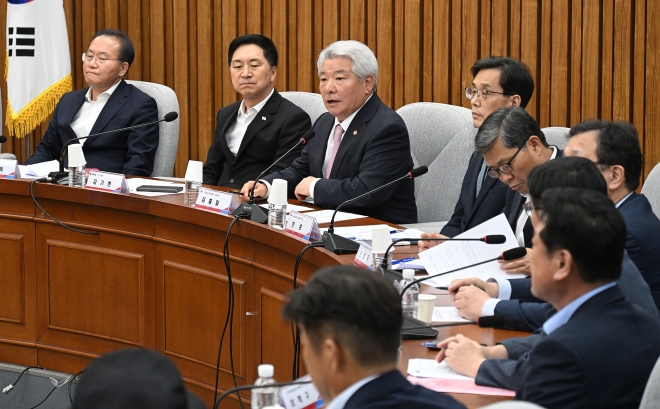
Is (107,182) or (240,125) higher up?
(240,125)

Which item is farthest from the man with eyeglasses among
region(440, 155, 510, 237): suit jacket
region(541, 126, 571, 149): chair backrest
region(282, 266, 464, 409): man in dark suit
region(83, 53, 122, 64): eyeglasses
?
region(282, 266, 464, 409): man in dark suit

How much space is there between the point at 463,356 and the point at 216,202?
1768 mm

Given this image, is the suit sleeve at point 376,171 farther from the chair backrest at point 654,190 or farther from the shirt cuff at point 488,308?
the shirt cuff at point 488,308

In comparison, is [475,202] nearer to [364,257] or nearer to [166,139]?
[364,257]

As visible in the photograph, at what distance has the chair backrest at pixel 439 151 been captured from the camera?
4152mm

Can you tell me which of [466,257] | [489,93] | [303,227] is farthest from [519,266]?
[489,93]

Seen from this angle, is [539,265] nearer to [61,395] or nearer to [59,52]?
[61,395]

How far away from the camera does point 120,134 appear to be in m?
5.01

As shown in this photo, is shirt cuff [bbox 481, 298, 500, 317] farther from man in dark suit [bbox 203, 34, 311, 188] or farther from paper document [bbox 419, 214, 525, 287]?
man in dark suit [bbox 203, 34, 311, 188]

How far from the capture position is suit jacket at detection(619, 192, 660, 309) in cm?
249

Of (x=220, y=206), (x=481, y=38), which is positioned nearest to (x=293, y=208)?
(x=220, y=206)

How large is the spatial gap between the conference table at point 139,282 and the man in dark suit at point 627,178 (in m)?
0.70

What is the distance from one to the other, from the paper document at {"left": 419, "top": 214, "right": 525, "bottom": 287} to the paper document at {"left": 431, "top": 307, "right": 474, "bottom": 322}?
216 mm

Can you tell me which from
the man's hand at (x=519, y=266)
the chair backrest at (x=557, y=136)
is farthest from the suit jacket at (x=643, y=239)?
the chair backrest at (x=557, y=136)
